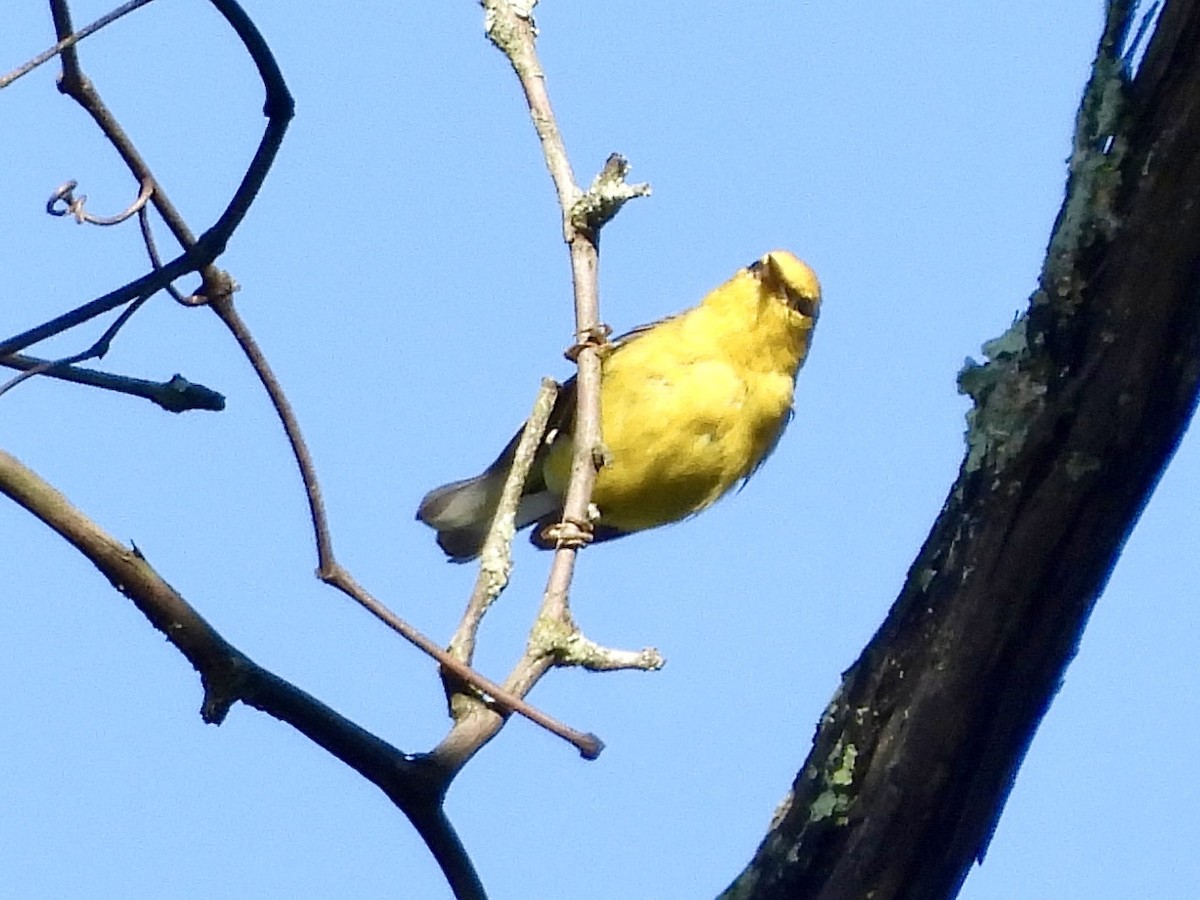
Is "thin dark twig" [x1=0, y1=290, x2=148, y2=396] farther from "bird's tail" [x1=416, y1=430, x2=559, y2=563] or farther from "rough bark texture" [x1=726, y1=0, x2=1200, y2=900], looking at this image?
"bird's tail" [x1=416, y1=430, x2=559, y2=563]

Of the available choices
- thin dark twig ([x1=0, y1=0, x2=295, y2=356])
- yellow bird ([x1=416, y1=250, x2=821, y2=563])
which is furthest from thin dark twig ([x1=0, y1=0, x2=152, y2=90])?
yellow bird ([x1=416, y1=250, x2=821, y2=563])

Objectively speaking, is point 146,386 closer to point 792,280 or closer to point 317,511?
point 317,511

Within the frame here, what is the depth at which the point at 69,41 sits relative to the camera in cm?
173

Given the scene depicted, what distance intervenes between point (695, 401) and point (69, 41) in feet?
9.75

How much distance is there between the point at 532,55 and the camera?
3.36 meters

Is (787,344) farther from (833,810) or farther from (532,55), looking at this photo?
(833,810)

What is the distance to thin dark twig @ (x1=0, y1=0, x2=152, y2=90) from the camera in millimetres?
1648

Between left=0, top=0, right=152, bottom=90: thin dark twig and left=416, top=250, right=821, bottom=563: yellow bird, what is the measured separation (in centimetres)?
268

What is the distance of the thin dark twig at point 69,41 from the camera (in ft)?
5.41

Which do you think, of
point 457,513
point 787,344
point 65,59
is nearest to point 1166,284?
point 65,59

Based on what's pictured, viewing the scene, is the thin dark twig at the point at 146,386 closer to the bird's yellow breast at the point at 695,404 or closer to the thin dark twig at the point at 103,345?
the thin dark twig at the point at 103,345

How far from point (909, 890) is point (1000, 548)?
39 cm

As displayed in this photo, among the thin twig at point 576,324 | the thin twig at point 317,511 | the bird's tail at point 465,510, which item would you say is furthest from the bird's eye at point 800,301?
the thin twig at point 317,511

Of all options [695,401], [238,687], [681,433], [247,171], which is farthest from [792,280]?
[238,687]
